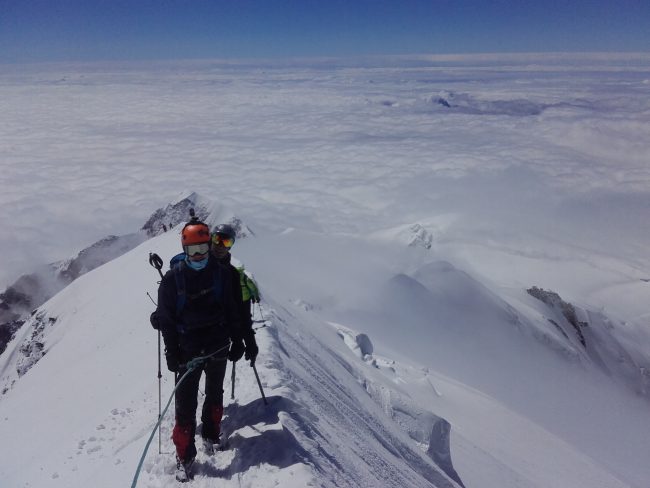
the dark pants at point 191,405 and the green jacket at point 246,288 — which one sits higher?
the green jacket at point 246,288

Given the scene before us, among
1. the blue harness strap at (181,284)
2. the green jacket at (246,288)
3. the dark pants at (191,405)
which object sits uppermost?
the blue harness strap at (181,284)

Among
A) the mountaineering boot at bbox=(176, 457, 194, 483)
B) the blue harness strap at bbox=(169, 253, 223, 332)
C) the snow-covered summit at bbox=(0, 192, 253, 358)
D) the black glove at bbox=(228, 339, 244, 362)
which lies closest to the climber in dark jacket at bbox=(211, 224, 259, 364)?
the black glove at bbox=(228, 339, 244, 362)

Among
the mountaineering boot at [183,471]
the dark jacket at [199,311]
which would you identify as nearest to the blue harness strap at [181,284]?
the dark jacket at [199,311]

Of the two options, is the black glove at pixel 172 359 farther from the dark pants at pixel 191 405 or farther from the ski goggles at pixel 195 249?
the ski goggles at pixel 195 249

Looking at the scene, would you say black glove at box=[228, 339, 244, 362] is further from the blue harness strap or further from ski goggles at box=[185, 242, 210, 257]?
ski goggles at box=[185, 242, 210, 257]

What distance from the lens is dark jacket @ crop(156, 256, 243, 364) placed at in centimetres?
427

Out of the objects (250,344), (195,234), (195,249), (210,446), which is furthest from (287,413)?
(195,234)

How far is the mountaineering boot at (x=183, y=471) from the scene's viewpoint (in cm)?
448

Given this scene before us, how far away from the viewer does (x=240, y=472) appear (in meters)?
4.46

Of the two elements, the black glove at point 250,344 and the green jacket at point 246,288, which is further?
the green jacket at point 246,288

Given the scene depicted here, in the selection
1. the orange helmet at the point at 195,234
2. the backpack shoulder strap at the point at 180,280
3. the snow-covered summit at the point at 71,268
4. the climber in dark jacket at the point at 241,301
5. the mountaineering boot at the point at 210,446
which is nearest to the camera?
the orange helmet at the point at 195,234

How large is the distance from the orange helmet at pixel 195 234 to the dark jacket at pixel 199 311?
9.6 inches

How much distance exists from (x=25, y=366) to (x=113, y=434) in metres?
13.7

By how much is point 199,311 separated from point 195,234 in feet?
2.51
